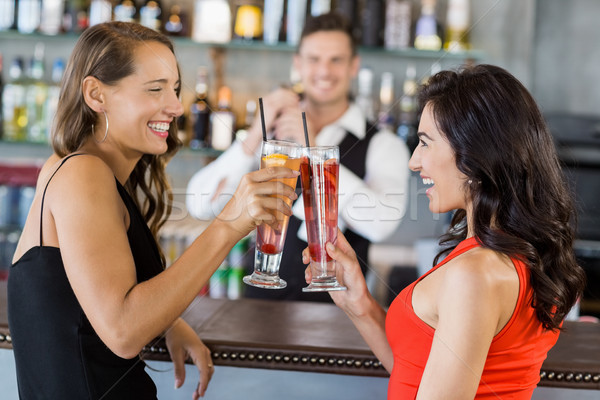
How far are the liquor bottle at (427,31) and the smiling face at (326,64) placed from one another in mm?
682

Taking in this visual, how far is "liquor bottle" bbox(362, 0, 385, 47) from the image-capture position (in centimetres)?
304

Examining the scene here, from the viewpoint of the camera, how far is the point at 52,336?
110cm

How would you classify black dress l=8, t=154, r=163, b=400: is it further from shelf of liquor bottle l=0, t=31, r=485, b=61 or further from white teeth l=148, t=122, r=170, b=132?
shelf of liquor bottle l=0, t=31, r=485, b=61

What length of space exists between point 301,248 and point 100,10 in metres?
1.65

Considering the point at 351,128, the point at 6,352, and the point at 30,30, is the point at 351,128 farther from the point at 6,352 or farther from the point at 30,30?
the point at 30,30

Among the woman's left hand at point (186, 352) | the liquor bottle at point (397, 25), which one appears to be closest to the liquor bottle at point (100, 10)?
the liquor bottle at point (397, 25)

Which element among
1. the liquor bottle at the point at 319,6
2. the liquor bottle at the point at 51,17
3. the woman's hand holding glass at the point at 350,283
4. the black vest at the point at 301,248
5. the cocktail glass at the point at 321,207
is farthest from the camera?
the liquor bottle at the point at 51,17

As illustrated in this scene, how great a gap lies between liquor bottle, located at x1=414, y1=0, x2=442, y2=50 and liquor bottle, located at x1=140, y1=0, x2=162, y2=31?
1277mm

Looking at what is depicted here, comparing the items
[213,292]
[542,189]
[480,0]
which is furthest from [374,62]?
[542,189]

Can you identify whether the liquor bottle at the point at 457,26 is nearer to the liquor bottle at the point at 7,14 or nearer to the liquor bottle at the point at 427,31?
the liquor bottle at the point at 427,31

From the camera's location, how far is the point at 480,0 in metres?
3.19

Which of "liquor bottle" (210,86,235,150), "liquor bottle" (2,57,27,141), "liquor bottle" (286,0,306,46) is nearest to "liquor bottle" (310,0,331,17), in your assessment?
"liquor bottle" (286,0,306,46)

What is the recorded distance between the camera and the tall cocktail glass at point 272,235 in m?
1.13

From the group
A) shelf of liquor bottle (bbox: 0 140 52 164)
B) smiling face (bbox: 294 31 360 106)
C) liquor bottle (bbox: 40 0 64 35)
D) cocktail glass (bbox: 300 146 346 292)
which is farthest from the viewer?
shelf of liquor bottle (bbox: 0 140 52 164)
